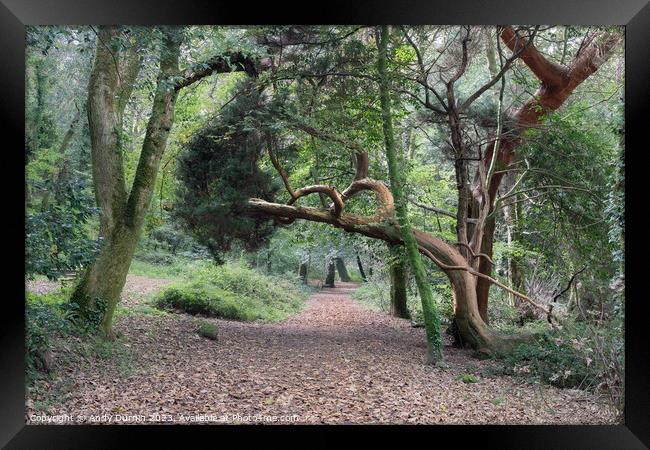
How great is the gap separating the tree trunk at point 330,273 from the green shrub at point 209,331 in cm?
142

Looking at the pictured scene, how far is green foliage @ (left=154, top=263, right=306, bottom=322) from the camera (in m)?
4.71

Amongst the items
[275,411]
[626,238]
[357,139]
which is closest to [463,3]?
[357,139]

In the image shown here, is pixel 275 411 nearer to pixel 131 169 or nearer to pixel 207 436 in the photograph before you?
pixel 207 436

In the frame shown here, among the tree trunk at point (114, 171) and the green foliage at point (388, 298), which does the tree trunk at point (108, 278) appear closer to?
the tree trunk at point (114, 171)

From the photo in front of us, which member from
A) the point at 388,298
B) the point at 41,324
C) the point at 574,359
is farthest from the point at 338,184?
the point at 41,324

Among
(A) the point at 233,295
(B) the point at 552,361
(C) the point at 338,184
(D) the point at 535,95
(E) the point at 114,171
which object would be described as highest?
(D) the point at 535,95

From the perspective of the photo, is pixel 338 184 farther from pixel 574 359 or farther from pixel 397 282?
pixel 574 359

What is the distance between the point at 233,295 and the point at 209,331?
56cm

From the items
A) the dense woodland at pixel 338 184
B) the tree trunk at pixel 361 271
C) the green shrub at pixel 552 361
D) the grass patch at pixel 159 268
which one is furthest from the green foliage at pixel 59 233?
the green shrub at pixel 552 361

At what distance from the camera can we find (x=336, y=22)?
11.0ft

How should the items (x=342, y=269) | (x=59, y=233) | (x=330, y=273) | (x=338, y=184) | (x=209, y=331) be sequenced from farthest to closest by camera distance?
(x=342, y=269) → (x=330, y=273) → (x=338, y=184) → (x=209, y=331) → (x=59, y=233)

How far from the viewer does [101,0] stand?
10.8 ft

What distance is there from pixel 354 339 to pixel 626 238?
8.27 feet

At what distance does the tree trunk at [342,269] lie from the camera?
536cm
